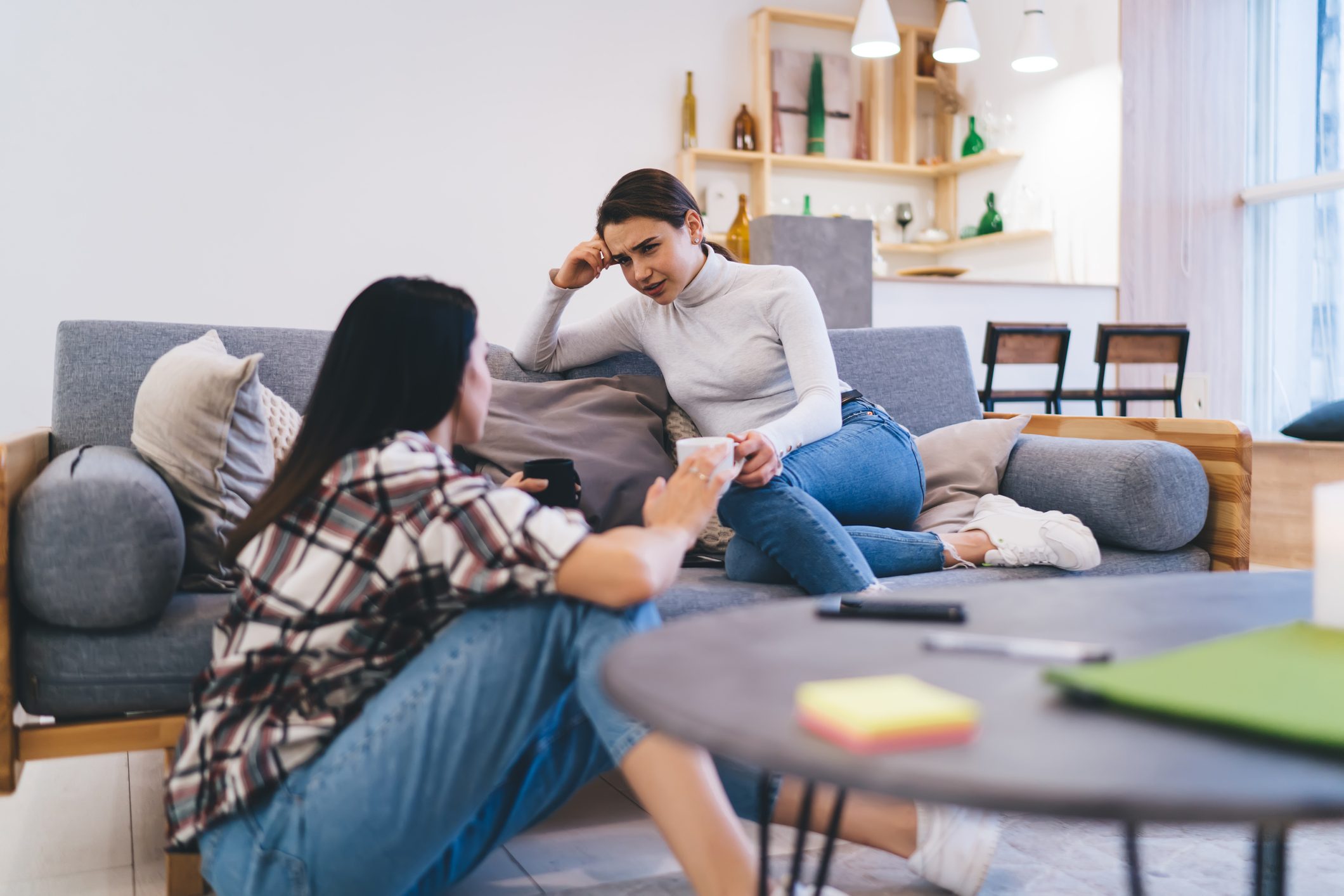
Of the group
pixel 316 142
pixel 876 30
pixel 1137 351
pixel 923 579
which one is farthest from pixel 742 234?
pixel 923 579

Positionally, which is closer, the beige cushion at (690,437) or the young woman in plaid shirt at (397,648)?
the young woman in plaid shirt at (397,648)

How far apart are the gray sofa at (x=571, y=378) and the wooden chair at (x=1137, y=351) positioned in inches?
79.1

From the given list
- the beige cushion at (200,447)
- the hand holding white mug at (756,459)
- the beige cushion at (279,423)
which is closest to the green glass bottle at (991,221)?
the hand holding white mug at (756,459)

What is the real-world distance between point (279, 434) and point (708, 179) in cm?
409

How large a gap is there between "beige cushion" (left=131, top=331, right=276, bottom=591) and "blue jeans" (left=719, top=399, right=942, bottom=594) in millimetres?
748

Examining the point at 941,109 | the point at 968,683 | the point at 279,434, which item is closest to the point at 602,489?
the point at 279,434

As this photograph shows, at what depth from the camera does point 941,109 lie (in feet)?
20.2

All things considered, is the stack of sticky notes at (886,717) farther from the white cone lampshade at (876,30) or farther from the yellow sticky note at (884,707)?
the white cone lampshade at (876,30)

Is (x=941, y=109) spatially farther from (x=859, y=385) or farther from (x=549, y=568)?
(x=549, y=568)

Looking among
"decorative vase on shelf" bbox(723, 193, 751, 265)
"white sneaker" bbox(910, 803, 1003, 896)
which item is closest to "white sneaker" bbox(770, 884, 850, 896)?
"white sneaker" bbox(910, 803, 1003, 896)

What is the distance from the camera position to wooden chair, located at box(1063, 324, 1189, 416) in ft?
14.0

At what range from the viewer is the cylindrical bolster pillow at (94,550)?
138 cm

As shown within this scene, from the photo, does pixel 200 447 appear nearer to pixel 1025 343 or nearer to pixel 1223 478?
pixel 1223 478

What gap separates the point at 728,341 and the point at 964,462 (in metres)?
0.53
